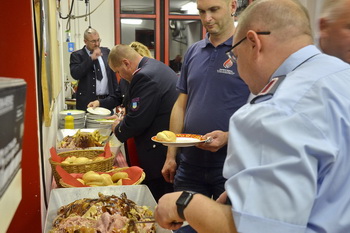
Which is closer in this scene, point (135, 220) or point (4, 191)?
point (4, 191)

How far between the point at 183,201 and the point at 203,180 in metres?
1.09

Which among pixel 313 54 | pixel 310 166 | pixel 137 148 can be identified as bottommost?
pixel 137 148

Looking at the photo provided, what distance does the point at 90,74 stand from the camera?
194 inches

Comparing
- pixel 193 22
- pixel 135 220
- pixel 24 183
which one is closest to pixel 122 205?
pixel 135 220

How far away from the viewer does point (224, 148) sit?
200 cm

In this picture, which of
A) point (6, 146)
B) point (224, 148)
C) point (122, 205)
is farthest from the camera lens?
point (224, 148)

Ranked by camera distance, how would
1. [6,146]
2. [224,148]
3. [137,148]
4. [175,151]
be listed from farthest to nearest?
[137,148]
[175,151]
[224,148]
[6,146]

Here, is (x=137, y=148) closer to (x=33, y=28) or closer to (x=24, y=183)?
(x=24, y=183)

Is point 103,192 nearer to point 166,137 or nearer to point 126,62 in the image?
point 166,137

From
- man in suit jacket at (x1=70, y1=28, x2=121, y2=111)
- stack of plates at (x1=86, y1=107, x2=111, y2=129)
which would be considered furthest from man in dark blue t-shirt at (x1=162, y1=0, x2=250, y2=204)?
man in suit jacket at (x1=70, y1=28, x2=121, y2=111)

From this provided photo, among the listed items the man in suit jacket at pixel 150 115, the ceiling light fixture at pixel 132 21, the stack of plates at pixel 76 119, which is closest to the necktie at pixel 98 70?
the stack of plates at pixel 76 119

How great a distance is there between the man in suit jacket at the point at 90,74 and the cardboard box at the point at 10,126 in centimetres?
422

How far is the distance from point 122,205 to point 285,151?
92cm

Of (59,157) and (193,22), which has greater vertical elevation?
(193,22)
